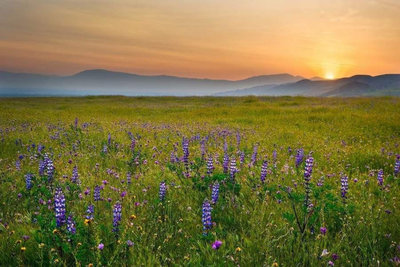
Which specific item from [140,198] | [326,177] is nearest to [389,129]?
[326,177]

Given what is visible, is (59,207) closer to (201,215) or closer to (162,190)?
(162,190)

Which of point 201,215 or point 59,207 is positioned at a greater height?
point 59,207

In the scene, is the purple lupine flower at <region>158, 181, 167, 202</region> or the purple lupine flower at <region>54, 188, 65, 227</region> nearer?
the purple lupine flower at <region>54, 188, 65, 227</region>

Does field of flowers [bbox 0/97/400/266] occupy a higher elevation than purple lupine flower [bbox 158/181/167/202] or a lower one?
lower

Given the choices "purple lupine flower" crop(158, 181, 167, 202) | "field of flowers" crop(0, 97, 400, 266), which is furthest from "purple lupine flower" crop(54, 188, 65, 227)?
"purple lupine flower" crop(158, 181, 167, 202)

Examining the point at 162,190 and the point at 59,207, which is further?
the point at 162,190

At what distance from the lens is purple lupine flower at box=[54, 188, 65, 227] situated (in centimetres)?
285

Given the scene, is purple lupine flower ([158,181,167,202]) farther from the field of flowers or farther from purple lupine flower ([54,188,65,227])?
purple lupine flower ([54,188,65,227])

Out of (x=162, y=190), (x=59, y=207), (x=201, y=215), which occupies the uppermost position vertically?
(x=59, y=207)

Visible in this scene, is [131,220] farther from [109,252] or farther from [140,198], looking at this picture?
[140,198]

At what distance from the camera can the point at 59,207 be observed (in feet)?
9.53

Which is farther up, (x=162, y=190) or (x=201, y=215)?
(x=162, y=190)

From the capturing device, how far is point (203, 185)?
439 cm

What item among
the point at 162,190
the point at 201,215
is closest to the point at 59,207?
the point at 162,190
